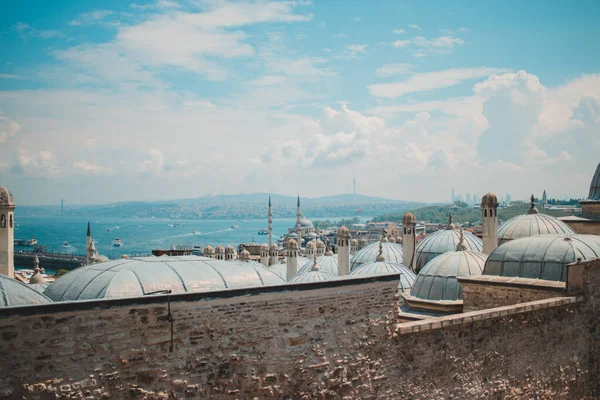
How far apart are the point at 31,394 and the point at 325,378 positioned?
11.9 feet

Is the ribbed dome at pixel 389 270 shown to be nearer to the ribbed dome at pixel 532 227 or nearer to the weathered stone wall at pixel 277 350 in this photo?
the ribbed dome at pixel 532 227

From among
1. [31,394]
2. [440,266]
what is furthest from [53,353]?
[440,266]

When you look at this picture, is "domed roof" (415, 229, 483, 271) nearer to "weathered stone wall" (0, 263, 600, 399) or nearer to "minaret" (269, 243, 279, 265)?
"weathered stone wall" (0, 263, 600, 399)

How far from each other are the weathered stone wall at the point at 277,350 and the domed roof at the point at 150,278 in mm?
649

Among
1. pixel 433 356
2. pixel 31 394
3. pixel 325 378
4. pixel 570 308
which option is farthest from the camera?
pixel 570 308

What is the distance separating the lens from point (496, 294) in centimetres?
1105

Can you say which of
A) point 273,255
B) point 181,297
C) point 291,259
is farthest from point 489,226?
point 273,255

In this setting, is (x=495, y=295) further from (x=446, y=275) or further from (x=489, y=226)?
(x=489, y=226)

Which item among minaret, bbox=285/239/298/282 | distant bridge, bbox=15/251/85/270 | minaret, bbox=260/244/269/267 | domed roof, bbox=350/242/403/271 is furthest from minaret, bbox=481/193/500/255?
distant bridge, bbox=15/251/85/270

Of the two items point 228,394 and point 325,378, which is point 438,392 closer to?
point 325,378

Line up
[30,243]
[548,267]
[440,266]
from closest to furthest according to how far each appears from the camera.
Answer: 1. [548,267]
2. [440,266]
3. [30,243]

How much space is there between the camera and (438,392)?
830 centimetres

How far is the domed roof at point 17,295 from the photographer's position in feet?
20.3

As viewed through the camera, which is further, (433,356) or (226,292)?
(433,356)
